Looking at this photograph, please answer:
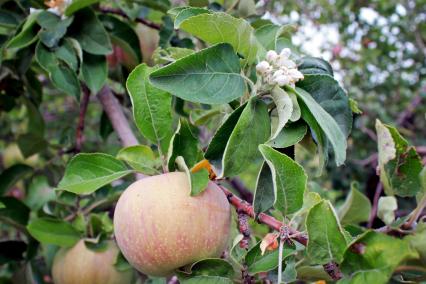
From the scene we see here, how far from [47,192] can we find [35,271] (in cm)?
23

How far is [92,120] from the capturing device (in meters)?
3.53

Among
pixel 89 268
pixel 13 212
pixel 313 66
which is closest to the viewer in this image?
pixel 313 66

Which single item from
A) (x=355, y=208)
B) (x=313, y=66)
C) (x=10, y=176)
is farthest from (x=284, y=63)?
(x=10, y=176)

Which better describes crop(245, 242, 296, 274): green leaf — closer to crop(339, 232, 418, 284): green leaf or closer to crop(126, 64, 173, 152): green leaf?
crop(339, 232, 418, 284): green leaf

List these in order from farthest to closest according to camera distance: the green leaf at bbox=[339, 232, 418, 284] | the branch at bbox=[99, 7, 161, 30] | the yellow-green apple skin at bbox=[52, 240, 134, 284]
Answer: the branch at bbox=[99, 7, 161, 30] < the yellow-green apple skin at bbox=[52, 240, 134, 284] < the green leaf at bbox=[339, 232, 418, 284]

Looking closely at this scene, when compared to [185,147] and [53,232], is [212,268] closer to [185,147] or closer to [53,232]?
[185,147]

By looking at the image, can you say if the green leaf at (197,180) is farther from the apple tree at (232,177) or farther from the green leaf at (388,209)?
the green leaf at (388,209)

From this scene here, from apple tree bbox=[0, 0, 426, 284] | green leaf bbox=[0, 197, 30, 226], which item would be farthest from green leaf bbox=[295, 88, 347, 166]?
green leaf bbox=[0, 197, 30, 226]

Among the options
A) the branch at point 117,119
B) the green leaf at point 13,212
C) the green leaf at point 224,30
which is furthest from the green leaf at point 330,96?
the green leaf at point 13,212

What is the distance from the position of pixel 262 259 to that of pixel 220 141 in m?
0.19

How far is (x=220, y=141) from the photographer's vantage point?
90cm

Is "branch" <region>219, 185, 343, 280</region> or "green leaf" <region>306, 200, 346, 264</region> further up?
"green leaf" <region>306, 200, 346, 264</region>

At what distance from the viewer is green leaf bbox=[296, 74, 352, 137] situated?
38.0 inches

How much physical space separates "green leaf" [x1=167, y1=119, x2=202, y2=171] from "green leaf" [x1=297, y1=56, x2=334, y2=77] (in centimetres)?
24
